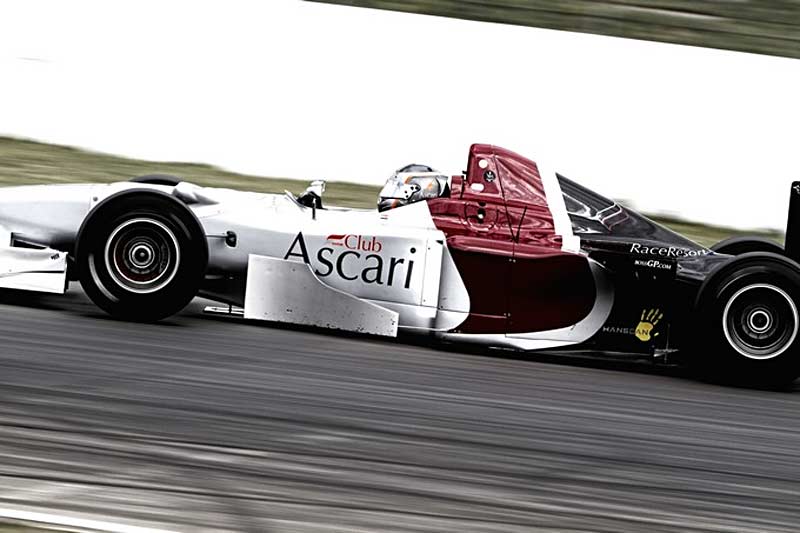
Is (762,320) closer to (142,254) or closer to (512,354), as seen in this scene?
(512,354)

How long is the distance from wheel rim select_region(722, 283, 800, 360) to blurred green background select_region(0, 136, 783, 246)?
404 centimetres

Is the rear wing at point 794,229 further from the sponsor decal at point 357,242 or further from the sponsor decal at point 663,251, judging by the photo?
the sponsor decal at point 357,242

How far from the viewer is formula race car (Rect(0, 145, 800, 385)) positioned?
6988 millimetres

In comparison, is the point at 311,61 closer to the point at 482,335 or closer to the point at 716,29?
the point at 716,29

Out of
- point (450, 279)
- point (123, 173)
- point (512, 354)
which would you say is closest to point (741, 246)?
point (512, 354)

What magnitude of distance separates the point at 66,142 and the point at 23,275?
4.88m

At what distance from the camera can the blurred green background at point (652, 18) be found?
1215 centimetres

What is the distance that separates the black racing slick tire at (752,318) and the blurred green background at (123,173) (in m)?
4.03

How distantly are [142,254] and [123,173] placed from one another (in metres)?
4.57

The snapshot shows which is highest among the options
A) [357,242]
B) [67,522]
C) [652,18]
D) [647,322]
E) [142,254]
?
[652,18]

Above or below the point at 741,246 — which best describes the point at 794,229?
above

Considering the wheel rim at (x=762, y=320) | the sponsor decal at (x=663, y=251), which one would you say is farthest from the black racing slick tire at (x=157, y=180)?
the wheel rim at (x=762, y=320)

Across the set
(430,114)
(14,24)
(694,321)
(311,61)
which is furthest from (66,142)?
(694,321)

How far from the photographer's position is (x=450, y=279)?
23.4 feet
